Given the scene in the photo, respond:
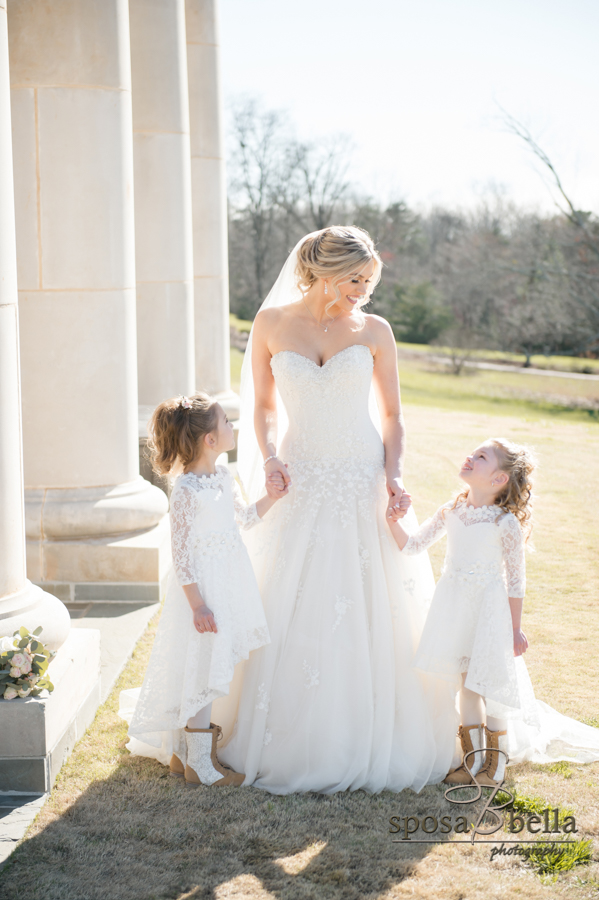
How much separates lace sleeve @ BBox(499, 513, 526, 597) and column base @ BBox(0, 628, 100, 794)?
2364 mm

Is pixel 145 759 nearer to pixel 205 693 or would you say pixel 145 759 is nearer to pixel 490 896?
pixel 205 693


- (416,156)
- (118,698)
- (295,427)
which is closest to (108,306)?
(295,427)

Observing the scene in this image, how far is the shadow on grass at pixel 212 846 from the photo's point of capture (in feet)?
10.9

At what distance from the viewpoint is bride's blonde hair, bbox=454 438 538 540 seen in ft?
14.1

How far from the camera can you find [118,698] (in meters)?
5.25

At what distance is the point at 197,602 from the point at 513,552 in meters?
1.62

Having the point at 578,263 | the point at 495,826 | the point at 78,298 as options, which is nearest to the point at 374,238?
the point at 578,263

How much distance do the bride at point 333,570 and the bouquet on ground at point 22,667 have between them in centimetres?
99

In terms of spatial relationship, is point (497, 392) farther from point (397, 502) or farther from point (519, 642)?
point (519, 642)

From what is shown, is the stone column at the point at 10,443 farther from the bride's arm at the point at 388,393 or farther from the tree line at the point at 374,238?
the tree line at the point at 374,238

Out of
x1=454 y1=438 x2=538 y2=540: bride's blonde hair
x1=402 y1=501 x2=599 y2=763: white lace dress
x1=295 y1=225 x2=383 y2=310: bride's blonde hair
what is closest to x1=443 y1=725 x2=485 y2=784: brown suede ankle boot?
x1=402 y1=501 x2=599 y2=763: white lace dress

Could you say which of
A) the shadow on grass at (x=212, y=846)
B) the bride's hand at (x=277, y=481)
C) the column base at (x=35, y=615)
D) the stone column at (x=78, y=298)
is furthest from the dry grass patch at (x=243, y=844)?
the stone column at (x=78, y=298)

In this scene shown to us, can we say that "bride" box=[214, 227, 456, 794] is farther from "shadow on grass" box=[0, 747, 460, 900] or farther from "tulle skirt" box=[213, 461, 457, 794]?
"shadow on grass" box=[0, 747, 460, 900]

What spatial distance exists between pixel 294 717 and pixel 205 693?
484 mm
